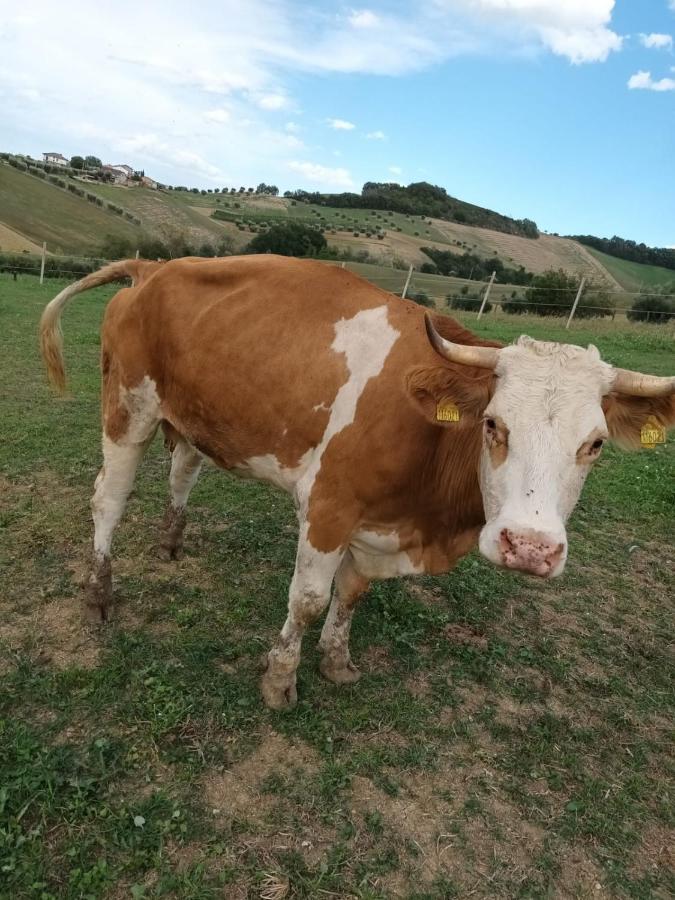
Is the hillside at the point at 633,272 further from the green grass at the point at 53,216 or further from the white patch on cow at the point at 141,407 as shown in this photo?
the white patch on cow at the point at 141,407

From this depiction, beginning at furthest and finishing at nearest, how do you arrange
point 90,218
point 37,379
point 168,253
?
point 90,218
point 168,253
point 37,379

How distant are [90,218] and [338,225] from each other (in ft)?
89.4

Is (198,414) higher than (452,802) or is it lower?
higher

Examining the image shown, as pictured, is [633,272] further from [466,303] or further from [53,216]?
[53,216]

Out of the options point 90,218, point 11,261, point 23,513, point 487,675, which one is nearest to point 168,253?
point 11,261

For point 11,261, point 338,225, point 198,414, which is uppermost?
point 338,225

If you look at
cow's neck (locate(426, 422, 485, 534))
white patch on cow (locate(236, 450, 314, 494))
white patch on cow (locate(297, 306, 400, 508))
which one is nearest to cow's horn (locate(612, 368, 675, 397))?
cow's neck (locate(426, 422, 485, 534))

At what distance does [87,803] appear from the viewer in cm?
280

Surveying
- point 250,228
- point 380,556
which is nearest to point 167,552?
point 380,556

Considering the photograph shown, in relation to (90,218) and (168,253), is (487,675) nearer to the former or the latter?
(168,253)

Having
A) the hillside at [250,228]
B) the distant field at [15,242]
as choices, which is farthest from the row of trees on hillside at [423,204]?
the distant field at [15,242]

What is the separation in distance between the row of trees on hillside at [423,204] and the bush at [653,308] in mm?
60430

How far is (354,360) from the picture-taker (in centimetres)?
345

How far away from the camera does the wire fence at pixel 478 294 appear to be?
957 inches
